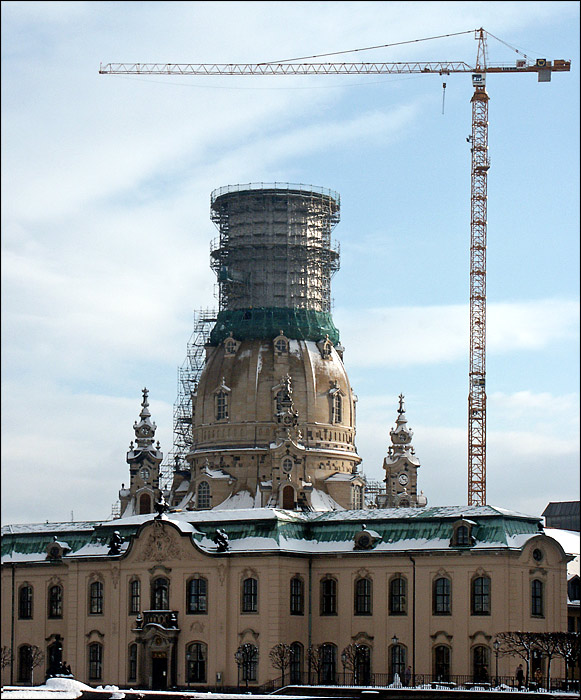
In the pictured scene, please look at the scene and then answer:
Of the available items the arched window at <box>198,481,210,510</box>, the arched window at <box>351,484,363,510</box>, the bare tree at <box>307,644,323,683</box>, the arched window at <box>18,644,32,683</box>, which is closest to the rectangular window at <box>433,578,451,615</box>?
the bare tree at <box>307,644,323,683</box>

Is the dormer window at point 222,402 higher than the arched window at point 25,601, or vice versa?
the dormer window at point 222,402

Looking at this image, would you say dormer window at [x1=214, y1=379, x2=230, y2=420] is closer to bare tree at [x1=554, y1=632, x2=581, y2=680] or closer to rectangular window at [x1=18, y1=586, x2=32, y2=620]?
rectangular window at [x1=18, y1=586, x2=32, y2=620]

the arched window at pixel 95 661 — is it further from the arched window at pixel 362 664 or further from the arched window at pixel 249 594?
the arched window at pixel 362 664

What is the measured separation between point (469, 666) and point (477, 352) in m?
50.5

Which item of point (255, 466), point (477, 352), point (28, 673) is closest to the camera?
point (28, 673)

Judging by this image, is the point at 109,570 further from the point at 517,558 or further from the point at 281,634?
the point at 517,558

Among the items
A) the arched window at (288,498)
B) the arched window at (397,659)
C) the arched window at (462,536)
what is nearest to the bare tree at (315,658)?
the arched window at (397,659)

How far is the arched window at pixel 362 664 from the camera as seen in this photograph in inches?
4619

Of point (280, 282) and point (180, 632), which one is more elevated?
point (280, 282)

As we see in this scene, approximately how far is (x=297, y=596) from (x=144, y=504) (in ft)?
91.2

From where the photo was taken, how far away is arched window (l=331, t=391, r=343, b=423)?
147 meters

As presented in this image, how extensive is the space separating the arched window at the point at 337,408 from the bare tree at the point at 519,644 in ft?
129

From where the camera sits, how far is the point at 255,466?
143375 millimetres

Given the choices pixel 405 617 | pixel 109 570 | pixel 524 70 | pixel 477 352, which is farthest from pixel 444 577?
pixel 524 70
